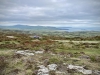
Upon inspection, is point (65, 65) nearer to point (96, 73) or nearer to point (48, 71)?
point (48, 71)

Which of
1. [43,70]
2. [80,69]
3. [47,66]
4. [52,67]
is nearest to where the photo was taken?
[43,70]

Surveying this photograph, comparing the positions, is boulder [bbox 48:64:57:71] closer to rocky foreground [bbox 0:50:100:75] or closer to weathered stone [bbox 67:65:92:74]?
rocky foreground [bbox 0:50:100:75]

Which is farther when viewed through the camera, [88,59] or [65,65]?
[88,59]

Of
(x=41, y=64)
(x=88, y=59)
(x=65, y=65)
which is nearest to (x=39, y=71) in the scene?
(x=41, y=64)

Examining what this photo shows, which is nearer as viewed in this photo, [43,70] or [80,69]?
[43,70]

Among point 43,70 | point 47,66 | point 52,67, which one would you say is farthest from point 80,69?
point 43,70

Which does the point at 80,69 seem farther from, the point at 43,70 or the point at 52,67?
the point at 43,70

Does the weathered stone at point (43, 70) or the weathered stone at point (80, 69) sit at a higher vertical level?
the weathered stone at point (80, 69)

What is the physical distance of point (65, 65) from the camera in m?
15.9

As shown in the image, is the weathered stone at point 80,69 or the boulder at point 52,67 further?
the boulder at point 52,67

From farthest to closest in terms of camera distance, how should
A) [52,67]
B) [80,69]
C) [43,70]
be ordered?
[52,67] → [80,69] → [43,70]

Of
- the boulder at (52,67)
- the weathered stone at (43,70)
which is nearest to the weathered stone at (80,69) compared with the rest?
the boulder at (52,67)

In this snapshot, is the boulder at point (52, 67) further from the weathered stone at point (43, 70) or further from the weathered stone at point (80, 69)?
the weathered stone at point (80, 69)

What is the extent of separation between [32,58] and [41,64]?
2.19 metres
